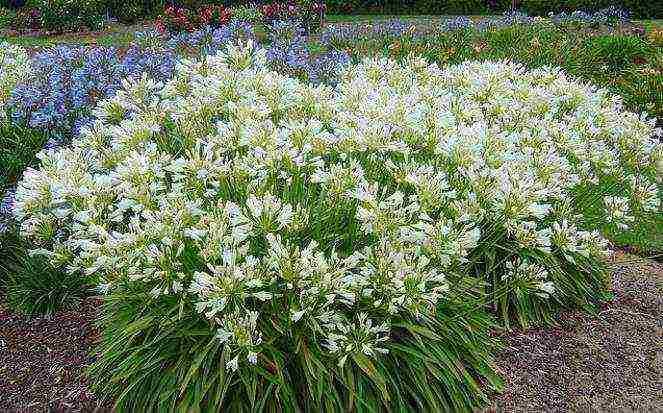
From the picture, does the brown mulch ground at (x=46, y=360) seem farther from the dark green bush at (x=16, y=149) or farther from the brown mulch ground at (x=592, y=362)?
the brown mulch ground at (x=592, y=362)

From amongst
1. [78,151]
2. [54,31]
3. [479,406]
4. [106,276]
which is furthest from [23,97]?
[54,31]

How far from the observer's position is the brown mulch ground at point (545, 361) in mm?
4211

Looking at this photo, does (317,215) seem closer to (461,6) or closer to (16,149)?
(16,149)

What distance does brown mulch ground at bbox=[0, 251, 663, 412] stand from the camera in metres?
4.21

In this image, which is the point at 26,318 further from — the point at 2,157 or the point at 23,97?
the point at 23,97

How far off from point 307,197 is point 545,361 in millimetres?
1811

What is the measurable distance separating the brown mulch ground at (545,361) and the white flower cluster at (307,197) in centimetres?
65

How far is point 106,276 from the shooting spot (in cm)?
336

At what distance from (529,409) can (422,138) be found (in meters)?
1.64

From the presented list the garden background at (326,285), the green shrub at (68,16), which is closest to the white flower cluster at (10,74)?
the garden background at (326,285)

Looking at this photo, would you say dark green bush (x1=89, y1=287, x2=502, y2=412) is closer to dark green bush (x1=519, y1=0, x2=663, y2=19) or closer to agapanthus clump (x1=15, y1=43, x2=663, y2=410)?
agapanthus clump (x1=15, y1=43, x2=663, y2=410)

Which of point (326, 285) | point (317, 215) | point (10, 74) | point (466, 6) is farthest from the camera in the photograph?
point (466, 6)

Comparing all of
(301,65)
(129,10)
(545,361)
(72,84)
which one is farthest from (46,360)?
(129,10)

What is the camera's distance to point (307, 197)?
4117 millimetres
